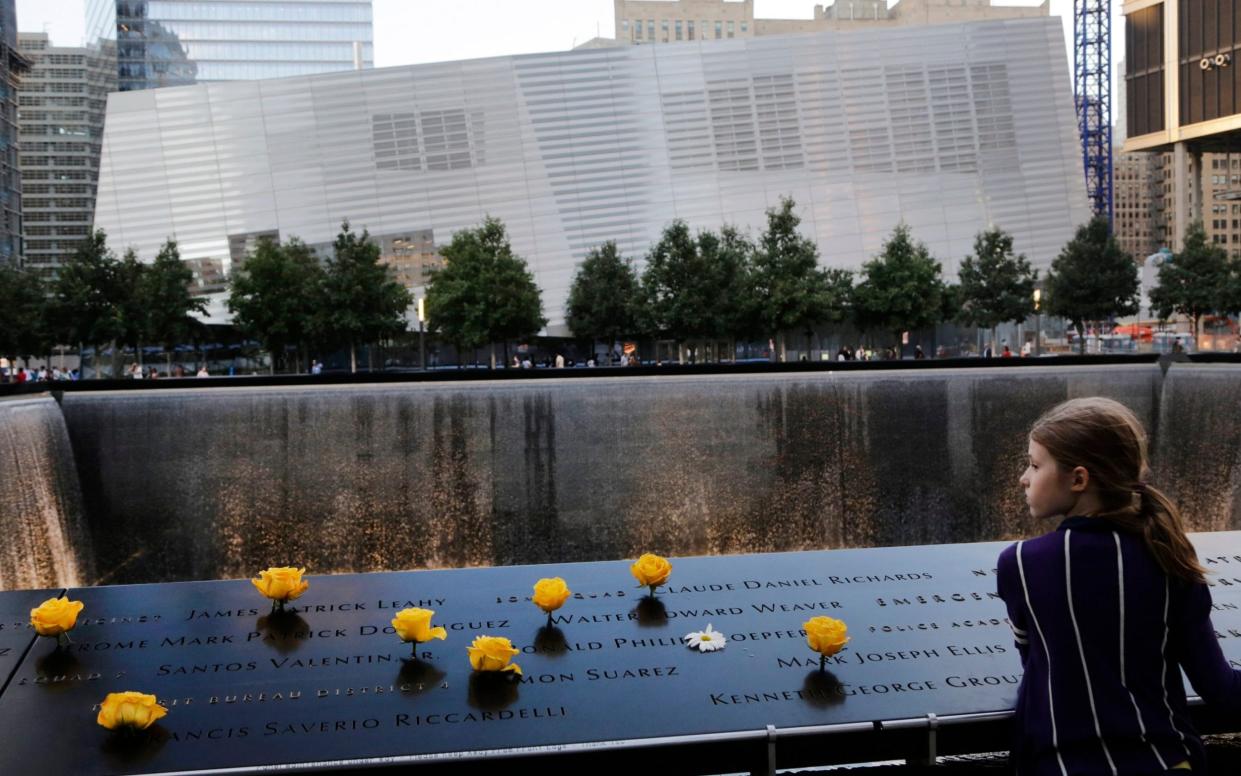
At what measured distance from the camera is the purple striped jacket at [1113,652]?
2303 mm

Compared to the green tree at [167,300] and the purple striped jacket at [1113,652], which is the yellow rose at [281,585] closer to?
the purple striped jacket at [1113,652]

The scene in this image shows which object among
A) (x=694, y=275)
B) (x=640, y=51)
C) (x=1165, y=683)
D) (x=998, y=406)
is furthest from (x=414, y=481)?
(x=640, y=51)

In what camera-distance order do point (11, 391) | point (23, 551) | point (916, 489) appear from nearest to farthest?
point (23, 551) → point (11, 391) → point (916, 489)

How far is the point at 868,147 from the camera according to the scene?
63.2 m

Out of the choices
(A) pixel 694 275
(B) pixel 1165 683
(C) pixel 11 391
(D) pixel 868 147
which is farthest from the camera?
(D) pixel 868 147

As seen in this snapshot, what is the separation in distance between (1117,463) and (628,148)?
203ft

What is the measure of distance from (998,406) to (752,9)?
15880 centimetres

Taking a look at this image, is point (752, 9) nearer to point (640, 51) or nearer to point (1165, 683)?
point (640, 51)

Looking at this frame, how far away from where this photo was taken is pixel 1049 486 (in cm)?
240

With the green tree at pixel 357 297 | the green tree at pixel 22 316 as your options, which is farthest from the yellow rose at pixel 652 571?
the green tree at pixel 22 316

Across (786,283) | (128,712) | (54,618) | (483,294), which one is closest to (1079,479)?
(128,712)

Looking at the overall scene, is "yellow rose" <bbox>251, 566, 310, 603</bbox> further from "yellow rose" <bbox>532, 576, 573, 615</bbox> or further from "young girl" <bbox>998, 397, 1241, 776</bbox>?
"young girl" <bbox>998, 397, 1241, 776</bbox>

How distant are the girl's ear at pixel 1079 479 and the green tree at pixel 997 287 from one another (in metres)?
51.8

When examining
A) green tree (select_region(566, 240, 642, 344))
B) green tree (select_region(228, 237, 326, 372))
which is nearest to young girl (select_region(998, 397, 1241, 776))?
green tree (select_region(228, 237, 326, 372))
